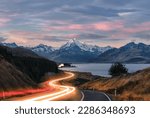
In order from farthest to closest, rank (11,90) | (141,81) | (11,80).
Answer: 1. (141,81)
2. (11,80)
3. (11,90)

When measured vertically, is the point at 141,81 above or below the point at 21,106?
below

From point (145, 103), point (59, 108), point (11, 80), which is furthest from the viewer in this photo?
point (11, 80)

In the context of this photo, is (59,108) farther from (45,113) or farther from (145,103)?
(145,103)

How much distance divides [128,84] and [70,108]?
81817 millimetres

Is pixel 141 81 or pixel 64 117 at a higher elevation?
pixel 64 117

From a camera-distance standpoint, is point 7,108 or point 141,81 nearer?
point 7,108

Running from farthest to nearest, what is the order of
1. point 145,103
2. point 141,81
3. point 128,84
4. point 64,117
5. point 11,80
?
1. point 128,84
2. point 141,81
3. point 11,80
4. point 145,103
5. point 64,117

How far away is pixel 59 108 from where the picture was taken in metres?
17.2

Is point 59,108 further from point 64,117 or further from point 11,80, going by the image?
point 11,80

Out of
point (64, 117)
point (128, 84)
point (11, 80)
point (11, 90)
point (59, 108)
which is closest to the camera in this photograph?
point (64, 117)

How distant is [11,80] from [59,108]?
118 feet

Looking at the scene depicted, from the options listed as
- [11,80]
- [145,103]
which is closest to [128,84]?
[11,80]

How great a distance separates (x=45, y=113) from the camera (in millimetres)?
16297

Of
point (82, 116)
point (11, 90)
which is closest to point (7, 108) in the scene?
point (82, 116)
